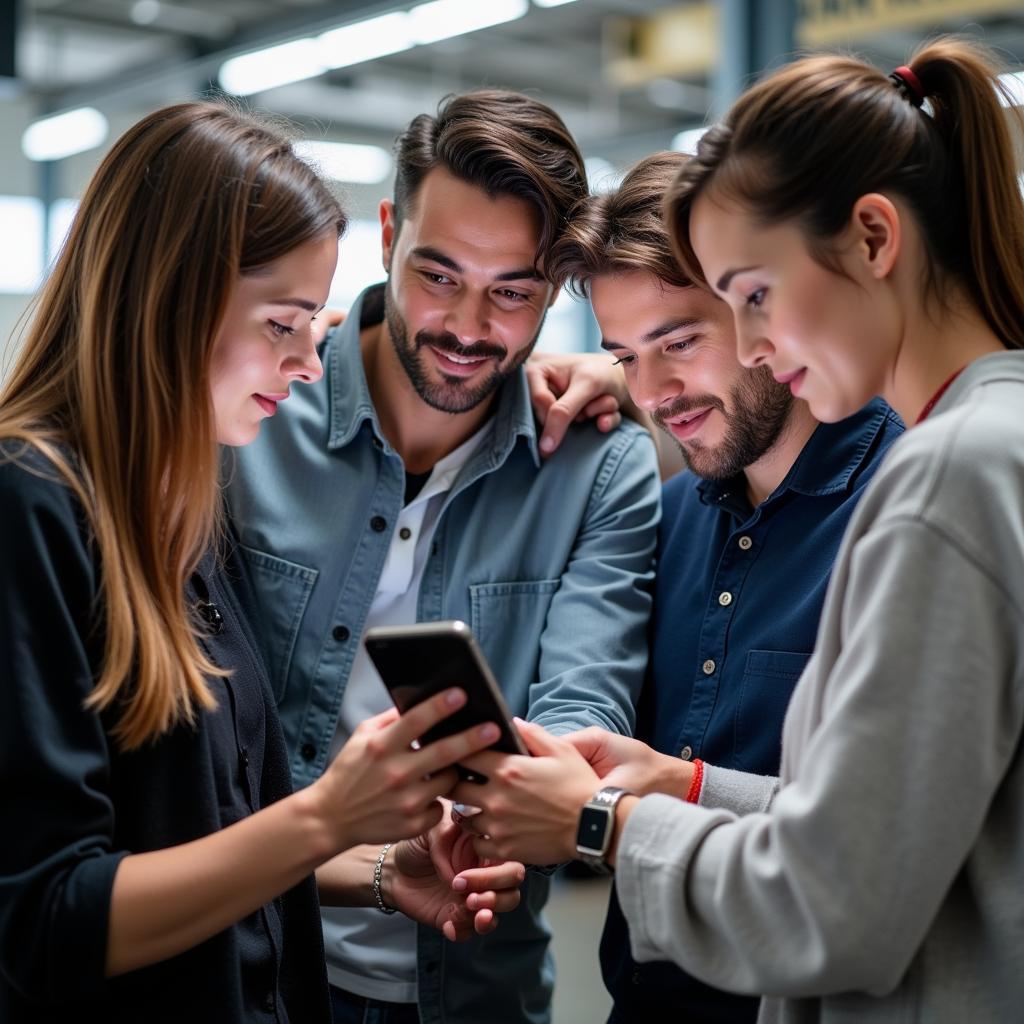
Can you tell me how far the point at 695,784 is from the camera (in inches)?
70.4

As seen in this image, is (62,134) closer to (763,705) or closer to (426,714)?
(763,705)

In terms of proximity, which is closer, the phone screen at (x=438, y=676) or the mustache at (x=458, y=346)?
the phone screen at (x=438, y=676)

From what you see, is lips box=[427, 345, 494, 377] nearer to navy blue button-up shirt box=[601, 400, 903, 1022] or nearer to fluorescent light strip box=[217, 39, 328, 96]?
navy blue button-up shirt box=[601, 400, 903, 1022]

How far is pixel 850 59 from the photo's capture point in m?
1.52

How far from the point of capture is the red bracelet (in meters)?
1.77

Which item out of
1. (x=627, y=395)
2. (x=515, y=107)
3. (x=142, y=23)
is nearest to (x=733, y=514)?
(x=627, y=395)


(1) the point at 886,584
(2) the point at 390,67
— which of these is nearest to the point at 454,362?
(1) the point at 886,584

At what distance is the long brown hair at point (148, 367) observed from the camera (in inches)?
56.8

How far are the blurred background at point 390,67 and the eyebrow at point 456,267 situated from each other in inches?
86.0

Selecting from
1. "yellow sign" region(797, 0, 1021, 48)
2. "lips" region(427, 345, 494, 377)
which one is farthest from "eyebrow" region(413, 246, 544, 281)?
"yellow sign" region(797, 0, 1021, 48)

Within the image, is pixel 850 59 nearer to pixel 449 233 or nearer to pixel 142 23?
pixel 449 233

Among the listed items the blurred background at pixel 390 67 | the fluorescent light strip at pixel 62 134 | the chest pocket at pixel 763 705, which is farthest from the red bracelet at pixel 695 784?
the fluorescent light strip at pixel 62 134

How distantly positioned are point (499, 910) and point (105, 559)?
792 millimetres

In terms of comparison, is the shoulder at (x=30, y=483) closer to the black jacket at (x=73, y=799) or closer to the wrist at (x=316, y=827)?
the black jacket at (x=73, y=799)
